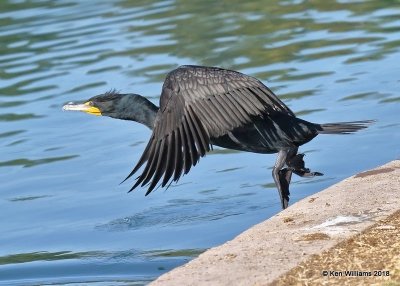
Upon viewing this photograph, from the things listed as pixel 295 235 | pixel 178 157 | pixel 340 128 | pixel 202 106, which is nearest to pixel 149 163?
pixel 178 157

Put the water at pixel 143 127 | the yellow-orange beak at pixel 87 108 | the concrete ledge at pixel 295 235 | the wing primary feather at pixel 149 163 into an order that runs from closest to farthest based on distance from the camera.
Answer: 1. the concrete ledge at pixel 295 235
2. the wing primary feather at pixel 149 163
3. the yellow-orange beak at pixel 87 108
4. the water at pixel 143 127

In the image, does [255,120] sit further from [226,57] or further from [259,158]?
[226,57]

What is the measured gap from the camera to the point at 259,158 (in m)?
9.95

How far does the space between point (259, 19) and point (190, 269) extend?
34.7ft

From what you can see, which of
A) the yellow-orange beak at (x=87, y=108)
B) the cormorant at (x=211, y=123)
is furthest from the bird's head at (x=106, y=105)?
the cormorant at (x=211, y=123)

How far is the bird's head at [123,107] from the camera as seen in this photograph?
7418 mm

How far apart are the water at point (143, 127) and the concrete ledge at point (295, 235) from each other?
4.40 ft

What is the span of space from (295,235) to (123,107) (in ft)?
7.19

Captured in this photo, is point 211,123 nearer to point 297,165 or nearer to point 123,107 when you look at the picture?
point 297,165

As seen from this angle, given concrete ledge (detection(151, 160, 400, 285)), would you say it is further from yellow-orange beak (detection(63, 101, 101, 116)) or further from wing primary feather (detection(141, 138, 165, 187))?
yellow-orange beak (detection(63, 101, 101, 116))

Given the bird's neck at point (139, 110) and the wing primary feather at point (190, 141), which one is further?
the bird's neck at point (139, 110)

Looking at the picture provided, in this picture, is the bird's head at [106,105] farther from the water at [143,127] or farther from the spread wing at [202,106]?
the water at [143,127]

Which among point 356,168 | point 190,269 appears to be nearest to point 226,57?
point 356,168

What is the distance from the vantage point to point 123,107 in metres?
7.63
